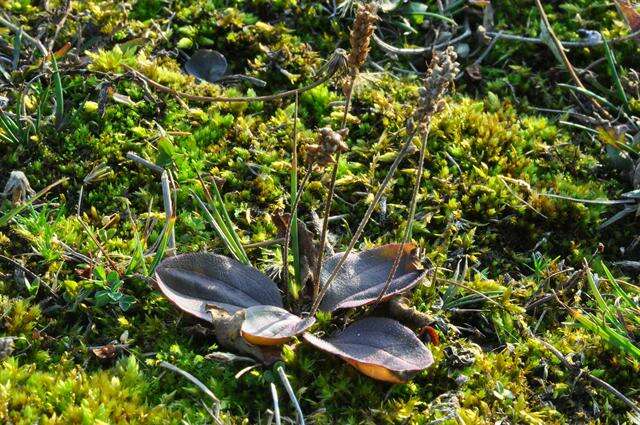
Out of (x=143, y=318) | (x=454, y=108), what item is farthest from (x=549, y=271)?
(x=143, y=318)

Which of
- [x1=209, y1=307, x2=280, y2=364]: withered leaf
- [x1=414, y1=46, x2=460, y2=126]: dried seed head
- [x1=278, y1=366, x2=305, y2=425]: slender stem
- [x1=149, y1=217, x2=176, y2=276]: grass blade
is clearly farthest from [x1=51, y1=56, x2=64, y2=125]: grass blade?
[x1=414, y1=46, x2=460, y2=126]: dried seed head

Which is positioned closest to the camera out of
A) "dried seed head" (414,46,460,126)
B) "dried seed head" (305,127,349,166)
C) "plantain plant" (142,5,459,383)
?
"dried seed head" (414,46,460,126)

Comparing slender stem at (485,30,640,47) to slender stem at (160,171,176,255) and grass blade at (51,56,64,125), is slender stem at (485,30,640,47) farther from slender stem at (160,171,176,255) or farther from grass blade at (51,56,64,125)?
grass blade at (51,56,64,125)

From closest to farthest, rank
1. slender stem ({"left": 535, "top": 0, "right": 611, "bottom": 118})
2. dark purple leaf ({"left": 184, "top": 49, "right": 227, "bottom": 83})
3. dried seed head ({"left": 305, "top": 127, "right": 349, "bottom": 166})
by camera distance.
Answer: dried seed head ({"left": 305, "top": 127, "right": 349, "bottom": 166}) < slender stem ({"left": 535, "top": 0, "right": 611, "bottom": 118}) < dark purple leaf ({"left": 184, "top": 49, "right": 227, "bottom": 83})

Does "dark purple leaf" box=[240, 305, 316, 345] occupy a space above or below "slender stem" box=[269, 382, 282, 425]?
above

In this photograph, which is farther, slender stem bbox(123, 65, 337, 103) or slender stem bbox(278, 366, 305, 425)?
slender stem bbox(123, 65, 337, 103)

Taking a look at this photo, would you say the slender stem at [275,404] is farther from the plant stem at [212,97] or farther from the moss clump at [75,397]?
the plant stem at [212,97]

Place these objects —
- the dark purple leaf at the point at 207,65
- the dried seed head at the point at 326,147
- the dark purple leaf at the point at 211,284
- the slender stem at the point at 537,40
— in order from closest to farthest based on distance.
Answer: the dried seed head at the point at 326,147
the dark purple leaf at the point at 211,284
the dark purple leaf at the point at 207,65
the slender stem at the point at 537,40

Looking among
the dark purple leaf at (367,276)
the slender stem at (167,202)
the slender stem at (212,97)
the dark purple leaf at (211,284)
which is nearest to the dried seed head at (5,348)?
the dark purple leaf at (211,284)
